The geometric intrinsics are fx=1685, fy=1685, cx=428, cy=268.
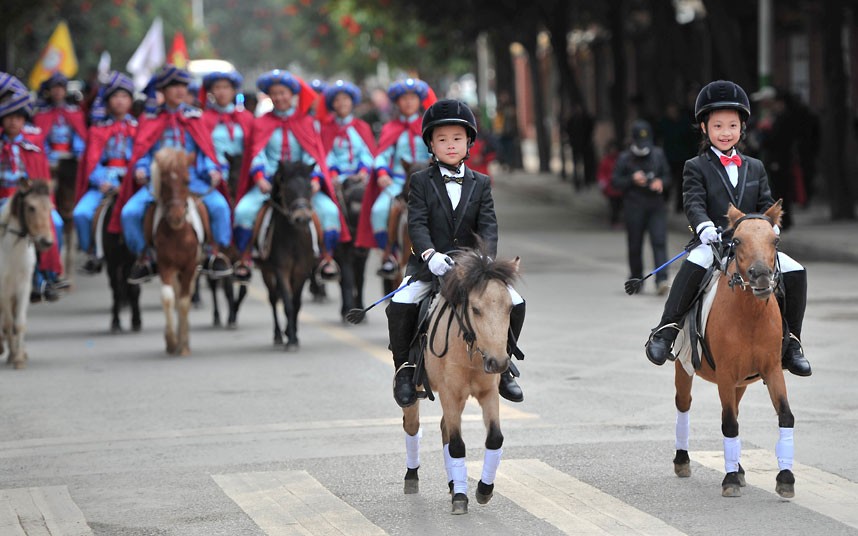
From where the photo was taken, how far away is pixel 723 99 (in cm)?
902

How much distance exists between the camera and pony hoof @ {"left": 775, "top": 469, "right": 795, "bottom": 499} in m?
8.39

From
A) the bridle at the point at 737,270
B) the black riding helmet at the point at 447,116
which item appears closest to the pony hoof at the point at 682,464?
the bridle at the point at 737,270

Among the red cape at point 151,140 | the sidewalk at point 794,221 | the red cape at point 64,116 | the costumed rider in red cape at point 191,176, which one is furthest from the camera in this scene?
the sidewalk at point 794,221

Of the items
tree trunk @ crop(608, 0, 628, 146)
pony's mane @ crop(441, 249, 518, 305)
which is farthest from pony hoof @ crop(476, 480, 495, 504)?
tree trunk @ crop(608, 0, 628, 146)

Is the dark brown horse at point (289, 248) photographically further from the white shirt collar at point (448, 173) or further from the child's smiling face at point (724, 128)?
the child's smiling face at point (724, 128)

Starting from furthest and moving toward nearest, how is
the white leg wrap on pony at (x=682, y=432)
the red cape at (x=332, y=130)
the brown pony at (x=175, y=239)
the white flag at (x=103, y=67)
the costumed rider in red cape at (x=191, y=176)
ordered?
1. the white flag at (x=103, y=67)
2. the red cape at (x=332, y=130)
3. the costumed rider in red cape at (x=191, y=176)
4. the brown pony at (x=175, y=239)
5. the white leg wrap on pony at (x=682, y=432)

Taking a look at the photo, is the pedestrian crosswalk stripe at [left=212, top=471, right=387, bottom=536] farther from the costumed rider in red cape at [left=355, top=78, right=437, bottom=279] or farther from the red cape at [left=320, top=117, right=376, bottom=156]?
the red cape at [left=320, top=117, right=376, bottom=156]

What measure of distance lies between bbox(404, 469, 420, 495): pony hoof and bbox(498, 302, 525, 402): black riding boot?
2.14ft

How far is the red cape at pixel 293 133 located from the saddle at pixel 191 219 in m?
0.56

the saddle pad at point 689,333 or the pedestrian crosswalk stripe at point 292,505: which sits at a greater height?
the saddle pad at point 689,333

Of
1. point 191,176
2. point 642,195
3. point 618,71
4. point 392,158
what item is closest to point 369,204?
point 392,158

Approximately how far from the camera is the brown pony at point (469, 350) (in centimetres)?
803

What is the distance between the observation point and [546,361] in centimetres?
1388

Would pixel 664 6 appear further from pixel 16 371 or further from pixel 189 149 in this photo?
pixel 16 371
